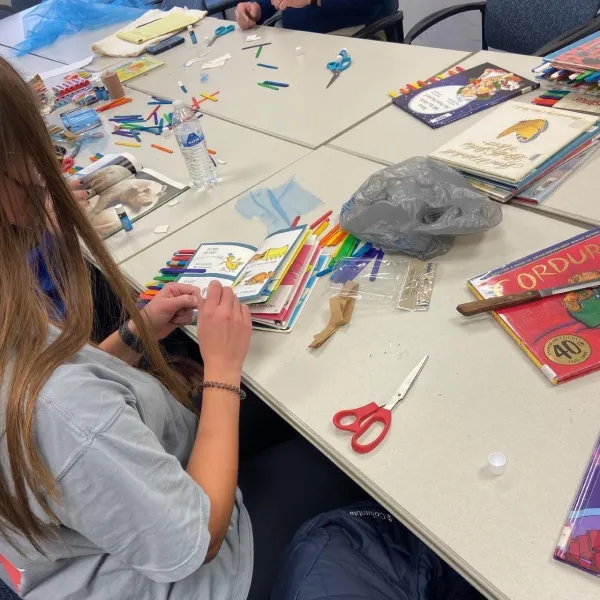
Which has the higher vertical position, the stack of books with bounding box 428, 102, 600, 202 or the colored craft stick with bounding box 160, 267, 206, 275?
the stack of books with bounding box 428, 102, 600, 202

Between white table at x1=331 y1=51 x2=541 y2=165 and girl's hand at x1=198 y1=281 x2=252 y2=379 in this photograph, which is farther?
white table at x1=331 y1=51 x2=541 y2=165

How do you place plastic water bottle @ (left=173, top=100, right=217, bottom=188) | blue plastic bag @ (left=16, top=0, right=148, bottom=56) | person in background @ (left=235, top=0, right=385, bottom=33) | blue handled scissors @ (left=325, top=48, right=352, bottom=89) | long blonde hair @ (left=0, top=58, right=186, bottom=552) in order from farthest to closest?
1. blue plastic bag @ (left=16, top=0, right=148, bottom=56)
2. person in background @ (left=235, top=0, right=385, bottom=33)
3. blue handled scissors @ (left=325, top=48, right=352, bottom=89)
4. plastic water bottle @ (left=173, top=100, right=217, bottom=188)
5. long blonde hair @ (left=0, top=58, right=186, bottom=552)

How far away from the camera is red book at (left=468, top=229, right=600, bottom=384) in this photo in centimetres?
69

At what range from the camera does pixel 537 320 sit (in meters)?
0.75

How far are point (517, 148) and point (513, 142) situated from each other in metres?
0.03

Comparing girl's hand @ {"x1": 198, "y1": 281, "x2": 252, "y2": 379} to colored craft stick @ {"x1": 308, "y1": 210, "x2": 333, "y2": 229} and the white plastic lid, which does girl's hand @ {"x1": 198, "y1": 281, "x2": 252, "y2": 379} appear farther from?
the white plastic lid

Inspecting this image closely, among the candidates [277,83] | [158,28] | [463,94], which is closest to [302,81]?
[277,83]

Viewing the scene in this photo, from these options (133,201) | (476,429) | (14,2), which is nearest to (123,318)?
(133,201)

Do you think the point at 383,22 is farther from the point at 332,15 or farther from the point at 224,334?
the point at 224,334

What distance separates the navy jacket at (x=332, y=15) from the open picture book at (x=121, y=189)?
116 centimetres

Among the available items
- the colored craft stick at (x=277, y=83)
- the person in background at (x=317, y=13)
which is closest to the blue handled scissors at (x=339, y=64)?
the colored craft stick at (x=277, y=83)

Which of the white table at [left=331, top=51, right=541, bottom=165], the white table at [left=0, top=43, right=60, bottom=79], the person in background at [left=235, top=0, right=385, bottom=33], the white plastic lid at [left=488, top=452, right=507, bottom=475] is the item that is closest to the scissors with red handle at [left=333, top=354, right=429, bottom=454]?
the white plastic lid at [left=488, top=452, right=507, bottom=475]

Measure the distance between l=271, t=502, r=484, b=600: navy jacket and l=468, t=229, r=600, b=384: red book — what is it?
12.9 inches

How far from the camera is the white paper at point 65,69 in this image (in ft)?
7.13
